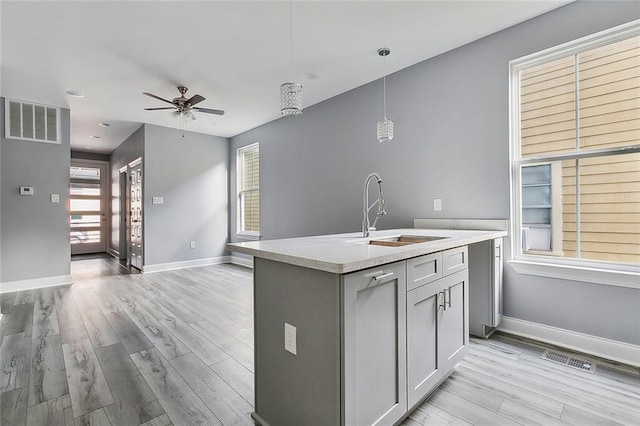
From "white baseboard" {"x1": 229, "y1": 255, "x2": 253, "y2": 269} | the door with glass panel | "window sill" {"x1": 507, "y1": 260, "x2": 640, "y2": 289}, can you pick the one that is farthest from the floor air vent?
the door with glass panel

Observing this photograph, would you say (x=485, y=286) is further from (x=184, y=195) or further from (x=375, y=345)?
(x=184, y=195)

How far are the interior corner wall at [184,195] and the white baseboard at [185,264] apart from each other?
0.05m

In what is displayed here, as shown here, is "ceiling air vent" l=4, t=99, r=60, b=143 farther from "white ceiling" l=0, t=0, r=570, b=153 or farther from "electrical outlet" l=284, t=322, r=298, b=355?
"electrical outlet" l=284, t=322, r=298, b=355

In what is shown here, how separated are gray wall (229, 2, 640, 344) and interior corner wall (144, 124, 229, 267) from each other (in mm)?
2443

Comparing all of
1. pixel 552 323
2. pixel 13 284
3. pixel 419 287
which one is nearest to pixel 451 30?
pixel 419 287

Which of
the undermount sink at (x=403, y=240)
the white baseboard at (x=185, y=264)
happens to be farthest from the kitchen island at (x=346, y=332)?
the white baseboard at (x=185, y=264)

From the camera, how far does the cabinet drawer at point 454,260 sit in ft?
6.06

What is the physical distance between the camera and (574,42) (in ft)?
7.84

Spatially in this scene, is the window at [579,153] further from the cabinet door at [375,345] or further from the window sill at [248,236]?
the window sill at [248,236]

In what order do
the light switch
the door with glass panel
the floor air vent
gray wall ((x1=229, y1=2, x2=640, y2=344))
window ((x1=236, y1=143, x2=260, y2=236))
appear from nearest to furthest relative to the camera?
1. the floor air vent
2. gray wall ((x1=229, y1=2, x2=640, y2=344))
3. the light switch
4. window ((x1=236, y1=143, x2=260, y2=236))
5. the door with glass panel

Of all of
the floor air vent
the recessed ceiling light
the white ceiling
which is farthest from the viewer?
the recessed ceiling light

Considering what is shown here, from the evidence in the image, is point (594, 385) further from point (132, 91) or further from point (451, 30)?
point (132, 91)

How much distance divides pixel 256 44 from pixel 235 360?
2.86m

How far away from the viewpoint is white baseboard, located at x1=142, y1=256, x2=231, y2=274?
5.58 metres
